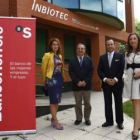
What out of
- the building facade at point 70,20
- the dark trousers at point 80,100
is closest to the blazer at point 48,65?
the dark trousers at point 80,100

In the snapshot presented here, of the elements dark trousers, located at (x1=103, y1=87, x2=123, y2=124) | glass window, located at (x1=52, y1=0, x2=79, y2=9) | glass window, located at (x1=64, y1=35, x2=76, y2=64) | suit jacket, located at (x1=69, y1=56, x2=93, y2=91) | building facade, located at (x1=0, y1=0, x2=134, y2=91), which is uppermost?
glass window, located at (x1=52, y1=0, x2=79, y2=9)

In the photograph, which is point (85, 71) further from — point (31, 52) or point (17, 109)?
point (17, 109)

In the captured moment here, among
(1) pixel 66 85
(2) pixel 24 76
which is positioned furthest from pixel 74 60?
(1) pixel 66 85

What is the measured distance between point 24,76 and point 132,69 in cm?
225

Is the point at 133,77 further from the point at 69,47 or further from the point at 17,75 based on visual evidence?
the point at 69,47

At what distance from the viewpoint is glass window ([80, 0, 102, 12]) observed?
10.1 m

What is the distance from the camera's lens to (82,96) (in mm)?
5055

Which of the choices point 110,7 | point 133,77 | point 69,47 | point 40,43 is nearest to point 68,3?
point 40,43

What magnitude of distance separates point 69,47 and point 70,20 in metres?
2.72

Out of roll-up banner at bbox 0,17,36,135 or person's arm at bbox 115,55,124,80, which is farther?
person's arm at bbox 115,55,124,80

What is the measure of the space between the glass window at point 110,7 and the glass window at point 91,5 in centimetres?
45

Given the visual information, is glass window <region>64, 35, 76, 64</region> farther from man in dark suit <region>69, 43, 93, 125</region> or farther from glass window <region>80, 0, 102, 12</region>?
man in dark suit <region>69, 43, 93, 125</region>

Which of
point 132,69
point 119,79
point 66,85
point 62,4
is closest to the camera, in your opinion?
point 132,69

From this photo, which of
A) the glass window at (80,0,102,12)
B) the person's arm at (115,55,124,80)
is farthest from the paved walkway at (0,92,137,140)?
the glass window at (80,0,102,12)
